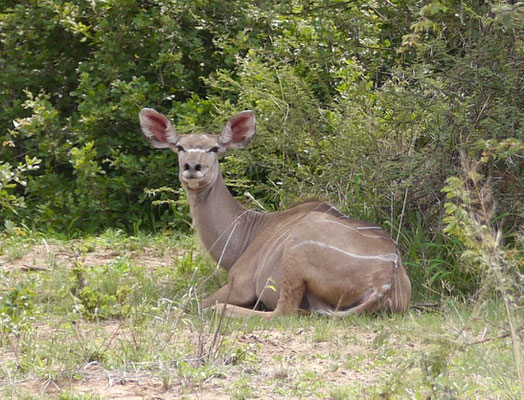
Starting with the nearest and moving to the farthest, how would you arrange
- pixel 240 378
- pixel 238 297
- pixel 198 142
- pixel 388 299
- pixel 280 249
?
pixel 240 378 < pixel 388 299 < pixel 280 249 < pixel 238 297 < pixel 198 142

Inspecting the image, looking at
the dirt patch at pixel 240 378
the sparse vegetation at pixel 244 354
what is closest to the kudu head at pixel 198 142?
the sparse vegetation at pixel 244 354

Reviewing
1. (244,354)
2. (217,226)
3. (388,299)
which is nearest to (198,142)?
(217,226)

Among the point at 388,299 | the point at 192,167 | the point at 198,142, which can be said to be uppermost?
the point at 198,142

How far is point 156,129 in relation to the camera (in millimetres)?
8023

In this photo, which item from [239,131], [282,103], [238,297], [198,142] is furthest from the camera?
[282,103]

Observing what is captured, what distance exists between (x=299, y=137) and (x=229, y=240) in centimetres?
122

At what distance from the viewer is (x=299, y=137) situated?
334 inches

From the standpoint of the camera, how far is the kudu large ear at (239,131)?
7.87m

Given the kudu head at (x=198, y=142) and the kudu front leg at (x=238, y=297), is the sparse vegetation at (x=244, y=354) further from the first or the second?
the kudu head at (x=198, y=142)

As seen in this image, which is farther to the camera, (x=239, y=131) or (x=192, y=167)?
(x=239, y=131)

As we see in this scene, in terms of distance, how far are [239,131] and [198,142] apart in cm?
43

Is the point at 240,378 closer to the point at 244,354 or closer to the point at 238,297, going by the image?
the point at 244,354

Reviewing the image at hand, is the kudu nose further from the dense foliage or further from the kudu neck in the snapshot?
the dense foliage

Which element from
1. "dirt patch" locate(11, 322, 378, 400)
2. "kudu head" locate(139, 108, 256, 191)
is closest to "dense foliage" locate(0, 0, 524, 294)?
"kudu head" locate(139, 108, 256, 191)
